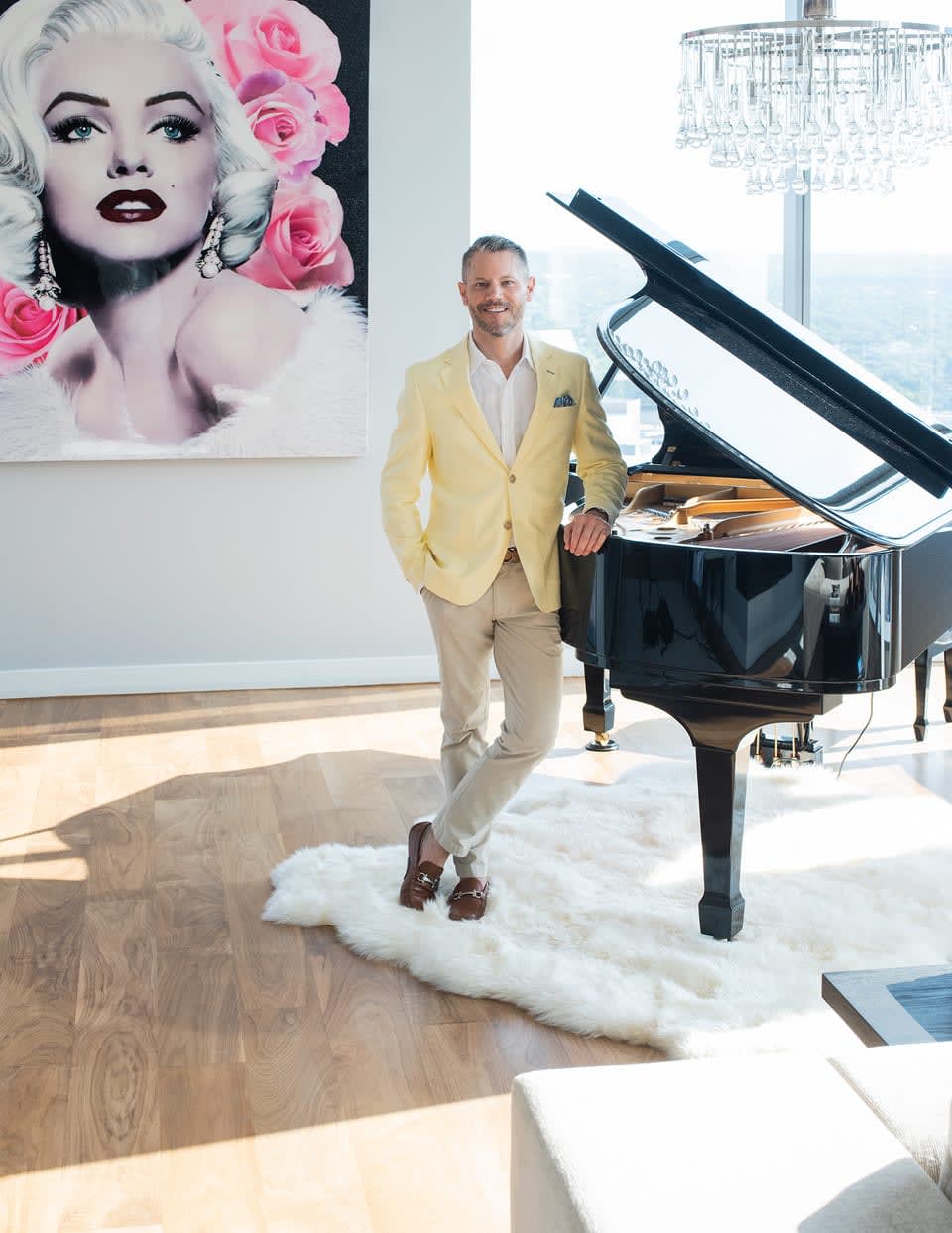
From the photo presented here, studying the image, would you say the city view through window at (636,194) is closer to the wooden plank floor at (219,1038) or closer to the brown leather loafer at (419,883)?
the wooden plank floor at (219,1038)

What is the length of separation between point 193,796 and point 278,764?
408 mm

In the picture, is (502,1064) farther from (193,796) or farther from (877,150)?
(877,150)

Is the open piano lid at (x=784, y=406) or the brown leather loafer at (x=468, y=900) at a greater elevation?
the open piano lid at (x=784, y=406)

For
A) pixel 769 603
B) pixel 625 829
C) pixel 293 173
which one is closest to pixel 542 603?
pixel 769 603

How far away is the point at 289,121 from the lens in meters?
5.36

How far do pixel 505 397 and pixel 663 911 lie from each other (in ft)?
4.17

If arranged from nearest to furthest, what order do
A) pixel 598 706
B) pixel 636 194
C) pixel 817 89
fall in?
pixel 817 89
pixel 598 706
pixel 636 194

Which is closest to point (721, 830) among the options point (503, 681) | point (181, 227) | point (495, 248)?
point (503, 681)

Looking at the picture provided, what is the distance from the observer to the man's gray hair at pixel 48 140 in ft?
16.8

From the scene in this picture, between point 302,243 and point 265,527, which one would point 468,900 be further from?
point 302,243

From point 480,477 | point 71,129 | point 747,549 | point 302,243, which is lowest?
point 747,549

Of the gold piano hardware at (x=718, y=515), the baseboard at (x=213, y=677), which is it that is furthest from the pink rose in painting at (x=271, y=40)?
the gold piano hardware at (x=718, y=515)

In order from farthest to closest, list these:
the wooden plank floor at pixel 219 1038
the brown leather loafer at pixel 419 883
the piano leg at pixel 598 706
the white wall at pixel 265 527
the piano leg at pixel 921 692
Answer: the white wall at pixel 265 527
the piano leg at pixel 921 692
the piano leg at pixel 598 706
the brown leather loafer at pixel 419 883
the wooden plank floor at pixel 219 1038

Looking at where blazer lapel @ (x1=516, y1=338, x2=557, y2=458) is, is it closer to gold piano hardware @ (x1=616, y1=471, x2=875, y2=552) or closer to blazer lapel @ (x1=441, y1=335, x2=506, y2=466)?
blazer lapel @ (x1=441, y1=335, x2=506, y2=466)
